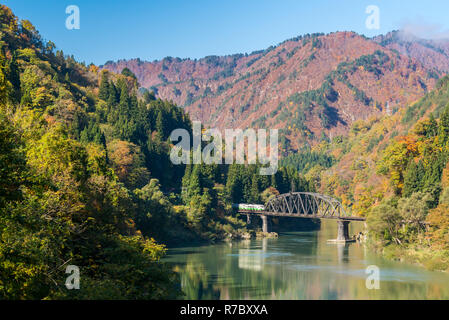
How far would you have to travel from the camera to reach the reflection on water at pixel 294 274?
5034 centimetres

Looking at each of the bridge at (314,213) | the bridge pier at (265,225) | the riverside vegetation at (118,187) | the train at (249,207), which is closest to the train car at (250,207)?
the train at (249,207)

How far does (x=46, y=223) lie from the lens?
29938mm

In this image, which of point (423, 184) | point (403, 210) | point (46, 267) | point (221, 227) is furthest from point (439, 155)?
point (46, 267)

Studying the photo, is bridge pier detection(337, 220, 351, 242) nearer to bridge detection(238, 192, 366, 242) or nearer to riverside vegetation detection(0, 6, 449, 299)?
bridge detection(238, 192, 366, 242)

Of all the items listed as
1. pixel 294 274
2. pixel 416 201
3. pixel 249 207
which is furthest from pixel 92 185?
pixel 249 207

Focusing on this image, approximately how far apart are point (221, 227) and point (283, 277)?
148 feet

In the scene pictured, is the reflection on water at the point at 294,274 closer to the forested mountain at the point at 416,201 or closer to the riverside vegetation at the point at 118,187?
the forested mountain at the point at 416,201

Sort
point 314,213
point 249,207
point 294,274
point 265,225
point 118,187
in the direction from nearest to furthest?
1. point 118,187
2. point 294,274
3. point 249,207
4. point 265,225
5. point 314,213

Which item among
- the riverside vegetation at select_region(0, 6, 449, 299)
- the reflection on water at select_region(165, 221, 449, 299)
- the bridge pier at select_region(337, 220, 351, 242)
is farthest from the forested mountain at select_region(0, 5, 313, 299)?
the bridge pier at select_region(337, 220, 351, 242)

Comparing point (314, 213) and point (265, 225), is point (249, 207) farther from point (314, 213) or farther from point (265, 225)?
point (314, 213)

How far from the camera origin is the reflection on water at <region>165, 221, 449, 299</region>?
50.3 meters

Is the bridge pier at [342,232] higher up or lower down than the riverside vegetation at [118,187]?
lower down

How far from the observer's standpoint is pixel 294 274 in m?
62.1

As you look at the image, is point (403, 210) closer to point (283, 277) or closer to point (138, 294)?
point (283, 277)
